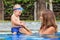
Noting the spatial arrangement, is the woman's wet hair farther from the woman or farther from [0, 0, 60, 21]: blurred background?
[0, 0, 60, 21]: blurred background

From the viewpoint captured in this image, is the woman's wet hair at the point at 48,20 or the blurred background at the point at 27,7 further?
the blurred background at the point at 27,7

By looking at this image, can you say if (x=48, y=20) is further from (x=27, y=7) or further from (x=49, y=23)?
(x=27, y=7)

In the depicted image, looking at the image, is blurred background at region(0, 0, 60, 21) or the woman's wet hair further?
blurred background at region(0, 0, 60, 21)

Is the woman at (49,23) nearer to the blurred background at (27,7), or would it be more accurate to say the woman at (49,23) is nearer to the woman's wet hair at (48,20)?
the woman's wet hair at (48,20)

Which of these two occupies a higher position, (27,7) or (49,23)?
(27,7)

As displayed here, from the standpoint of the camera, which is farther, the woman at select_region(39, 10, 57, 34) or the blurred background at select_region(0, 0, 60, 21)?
the blurred background at select_region(0, 0, 60, 21)

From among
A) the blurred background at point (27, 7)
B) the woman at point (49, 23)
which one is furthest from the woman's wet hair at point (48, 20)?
the blurred background at point (27, 7)

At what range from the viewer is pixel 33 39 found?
5852 millimetres

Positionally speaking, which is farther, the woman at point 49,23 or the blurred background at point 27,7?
the blurred background at point 27,7

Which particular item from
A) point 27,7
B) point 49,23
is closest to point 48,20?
point 49,23

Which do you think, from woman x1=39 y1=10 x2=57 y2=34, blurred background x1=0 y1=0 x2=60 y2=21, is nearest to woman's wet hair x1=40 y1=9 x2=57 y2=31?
woman x1=39 y1=10 x2=57 y2=34

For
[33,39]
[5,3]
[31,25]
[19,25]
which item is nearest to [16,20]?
[19,25]

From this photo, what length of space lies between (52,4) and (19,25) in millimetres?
16356

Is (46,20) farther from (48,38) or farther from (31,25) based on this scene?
(31,25)
